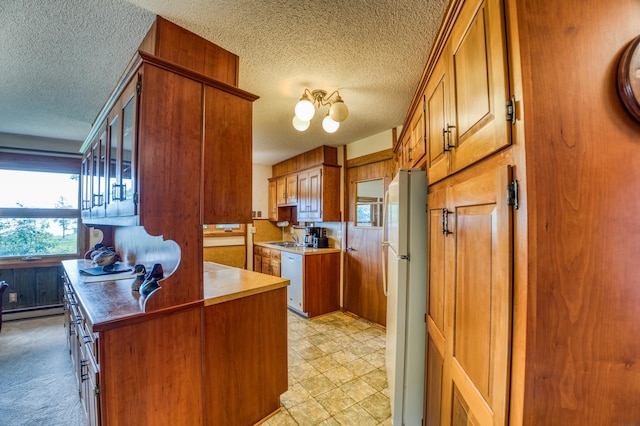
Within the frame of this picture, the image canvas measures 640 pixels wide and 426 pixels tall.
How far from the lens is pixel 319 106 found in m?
2.52

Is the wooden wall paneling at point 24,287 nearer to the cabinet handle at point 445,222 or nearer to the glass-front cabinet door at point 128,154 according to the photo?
the glass-front cabinet door at point 128,154

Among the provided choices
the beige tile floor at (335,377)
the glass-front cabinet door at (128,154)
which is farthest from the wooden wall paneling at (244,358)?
the glass-front cabinet door at (128,154)

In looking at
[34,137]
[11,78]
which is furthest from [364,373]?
[34,137]

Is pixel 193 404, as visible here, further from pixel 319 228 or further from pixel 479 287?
pixel 319 228

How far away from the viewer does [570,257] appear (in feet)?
2.19

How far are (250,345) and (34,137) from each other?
430cm

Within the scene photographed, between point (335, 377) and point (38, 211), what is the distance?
174 inches

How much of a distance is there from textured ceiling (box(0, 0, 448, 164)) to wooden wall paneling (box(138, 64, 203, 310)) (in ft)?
1.41

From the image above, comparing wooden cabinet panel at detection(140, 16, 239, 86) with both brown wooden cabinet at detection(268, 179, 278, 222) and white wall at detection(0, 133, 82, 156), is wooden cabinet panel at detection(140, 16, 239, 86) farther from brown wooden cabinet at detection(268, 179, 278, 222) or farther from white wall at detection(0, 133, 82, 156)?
brown wooden cabinet at detection(268, 179, 278, 222)

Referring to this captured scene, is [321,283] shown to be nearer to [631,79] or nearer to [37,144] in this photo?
[631,79]

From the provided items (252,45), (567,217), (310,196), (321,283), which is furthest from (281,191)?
(567,217)

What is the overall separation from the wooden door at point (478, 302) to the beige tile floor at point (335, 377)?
93 cm

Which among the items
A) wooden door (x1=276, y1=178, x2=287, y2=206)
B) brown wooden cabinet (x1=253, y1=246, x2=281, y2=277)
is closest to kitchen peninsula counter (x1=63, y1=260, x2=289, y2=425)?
brown wooden cabinet (x1=253, y1=246, x2=281, y2=277)

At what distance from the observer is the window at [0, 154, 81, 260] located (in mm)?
3525
